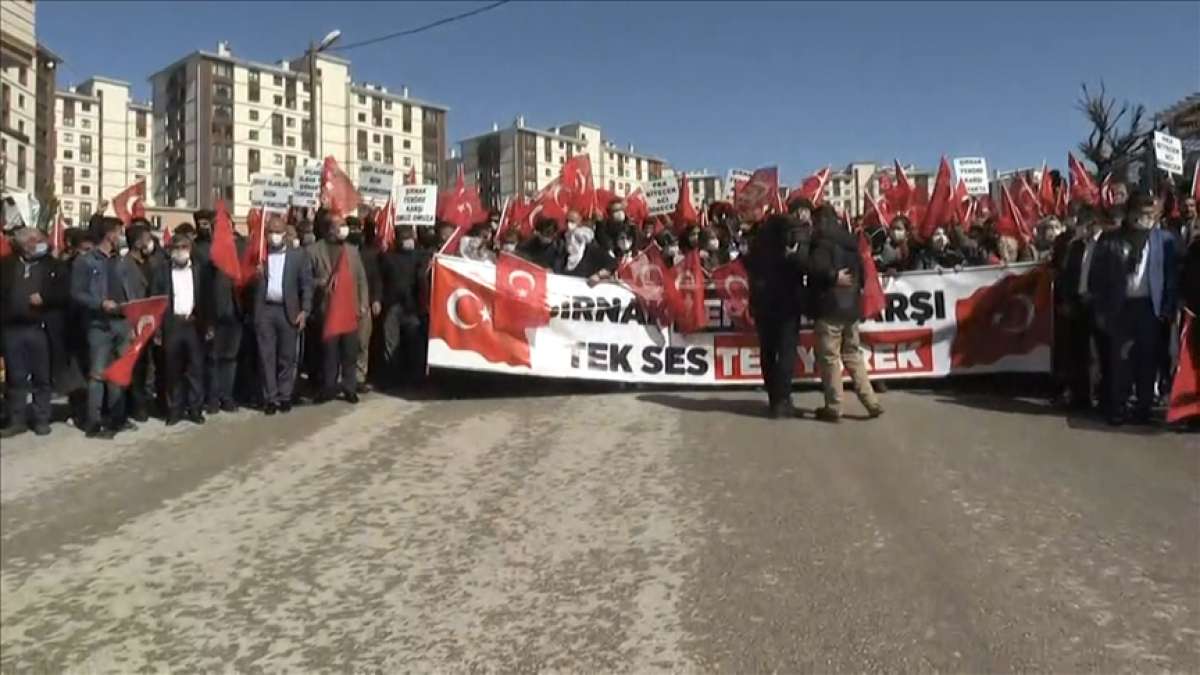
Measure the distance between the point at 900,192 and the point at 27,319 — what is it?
11894mm

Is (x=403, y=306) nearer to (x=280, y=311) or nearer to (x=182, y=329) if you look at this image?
(x=280, y=311)

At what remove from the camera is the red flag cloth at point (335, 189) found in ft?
39.3

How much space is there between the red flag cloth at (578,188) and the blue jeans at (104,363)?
6769mm

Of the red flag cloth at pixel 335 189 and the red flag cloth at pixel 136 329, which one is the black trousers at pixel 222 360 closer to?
the red flag cloth at pixel 136 329

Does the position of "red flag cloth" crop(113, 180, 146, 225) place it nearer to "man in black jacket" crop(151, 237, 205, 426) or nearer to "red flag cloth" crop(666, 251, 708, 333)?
"man in black jacket" crop(151, 237, 205, 426)

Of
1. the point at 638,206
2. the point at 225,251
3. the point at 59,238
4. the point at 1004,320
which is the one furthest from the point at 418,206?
the point at 1004,320

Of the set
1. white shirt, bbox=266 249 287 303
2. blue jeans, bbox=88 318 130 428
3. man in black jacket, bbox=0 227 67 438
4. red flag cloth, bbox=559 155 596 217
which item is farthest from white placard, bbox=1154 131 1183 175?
man in black jacket, bbox=0 227 67 438

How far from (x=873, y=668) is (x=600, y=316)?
5.94 meters

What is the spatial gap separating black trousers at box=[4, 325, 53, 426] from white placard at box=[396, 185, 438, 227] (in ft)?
12.2

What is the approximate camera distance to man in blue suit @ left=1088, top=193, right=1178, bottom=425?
748 cm

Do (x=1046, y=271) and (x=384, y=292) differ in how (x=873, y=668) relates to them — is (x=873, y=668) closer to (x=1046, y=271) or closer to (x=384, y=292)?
(x=1046, y=271)

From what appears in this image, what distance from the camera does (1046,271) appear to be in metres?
8.79

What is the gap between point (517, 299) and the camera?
9.22 meters

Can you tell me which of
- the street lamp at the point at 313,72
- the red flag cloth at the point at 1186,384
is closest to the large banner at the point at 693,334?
the red flag cloth at the point at 1186,384
